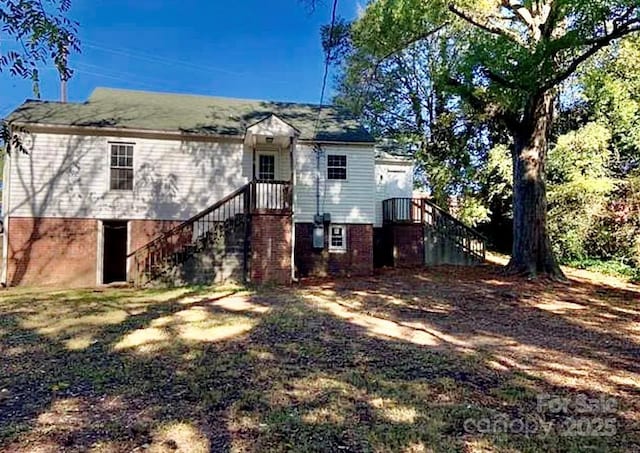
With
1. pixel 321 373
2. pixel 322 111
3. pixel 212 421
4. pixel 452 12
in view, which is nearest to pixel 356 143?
pixel 322 111

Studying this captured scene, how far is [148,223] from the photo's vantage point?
1527 centimetres

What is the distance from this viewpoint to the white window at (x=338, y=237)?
16.7m

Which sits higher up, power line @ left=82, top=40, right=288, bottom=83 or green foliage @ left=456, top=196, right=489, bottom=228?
power line @ left=82, top=40, right=288, bottom=83

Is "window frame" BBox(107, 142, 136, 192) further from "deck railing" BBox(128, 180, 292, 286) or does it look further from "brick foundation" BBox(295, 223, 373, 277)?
"brick foundation" BBox(295, 223, 373, 277)

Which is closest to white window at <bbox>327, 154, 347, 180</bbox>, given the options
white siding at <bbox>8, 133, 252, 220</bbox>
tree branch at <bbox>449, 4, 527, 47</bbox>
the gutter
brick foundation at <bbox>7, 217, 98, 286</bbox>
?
the gutter

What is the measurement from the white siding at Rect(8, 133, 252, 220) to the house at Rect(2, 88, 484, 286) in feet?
0.11

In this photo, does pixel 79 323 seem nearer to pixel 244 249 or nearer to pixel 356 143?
pixel 244 249

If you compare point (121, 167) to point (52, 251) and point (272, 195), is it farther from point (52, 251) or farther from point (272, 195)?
point (272, 195)

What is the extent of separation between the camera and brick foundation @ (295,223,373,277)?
16.4 meters

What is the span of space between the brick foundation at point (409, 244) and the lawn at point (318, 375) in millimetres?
7260

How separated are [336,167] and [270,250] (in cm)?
429

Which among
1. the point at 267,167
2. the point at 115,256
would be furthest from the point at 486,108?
the point at 115,256

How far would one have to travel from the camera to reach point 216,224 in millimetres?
14469

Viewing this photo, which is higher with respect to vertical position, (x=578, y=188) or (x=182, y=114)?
(x=182, y=114)
